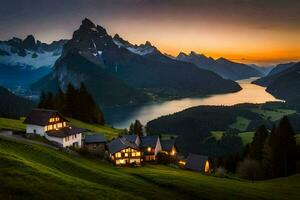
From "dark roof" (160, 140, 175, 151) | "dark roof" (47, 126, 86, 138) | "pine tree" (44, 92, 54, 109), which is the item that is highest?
"pine tree" (44, 92, 54, 109)

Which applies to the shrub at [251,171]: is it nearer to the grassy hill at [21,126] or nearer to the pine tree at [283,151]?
the pine tree at [283,151]

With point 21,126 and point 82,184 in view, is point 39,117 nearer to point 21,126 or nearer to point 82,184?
point 21,126

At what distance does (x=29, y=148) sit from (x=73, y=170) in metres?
11.0

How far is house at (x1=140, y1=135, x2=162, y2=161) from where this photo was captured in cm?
11044

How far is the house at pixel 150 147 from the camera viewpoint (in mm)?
110438

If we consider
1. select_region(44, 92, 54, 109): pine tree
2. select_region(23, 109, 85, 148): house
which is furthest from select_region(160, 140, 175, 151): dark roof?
select_region(44, 92, 54, 109): pine tree

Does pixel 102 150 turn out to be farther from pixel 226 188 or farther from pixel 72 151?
pixel 226 188

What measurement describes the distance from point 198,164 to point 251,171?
1604 cm

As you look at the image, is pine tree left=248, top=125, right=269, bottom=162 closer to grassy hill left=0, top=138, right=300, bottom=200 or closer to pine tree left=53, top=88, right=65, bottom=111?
grassy hill left=0, top=138, right=300, bottom=200

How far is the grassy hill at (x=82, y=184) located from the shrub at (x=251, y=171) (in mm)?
20379

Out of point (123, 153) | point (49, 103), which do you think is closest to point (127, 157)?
point (123, 153)

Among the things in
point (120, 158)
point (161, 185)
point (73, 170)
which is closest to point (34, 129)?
point (120, 158)

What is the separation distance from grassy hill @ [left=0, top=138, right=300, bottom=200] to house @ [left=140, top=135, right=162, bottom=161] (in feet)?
137

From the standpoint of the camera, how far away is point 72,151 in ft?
261
